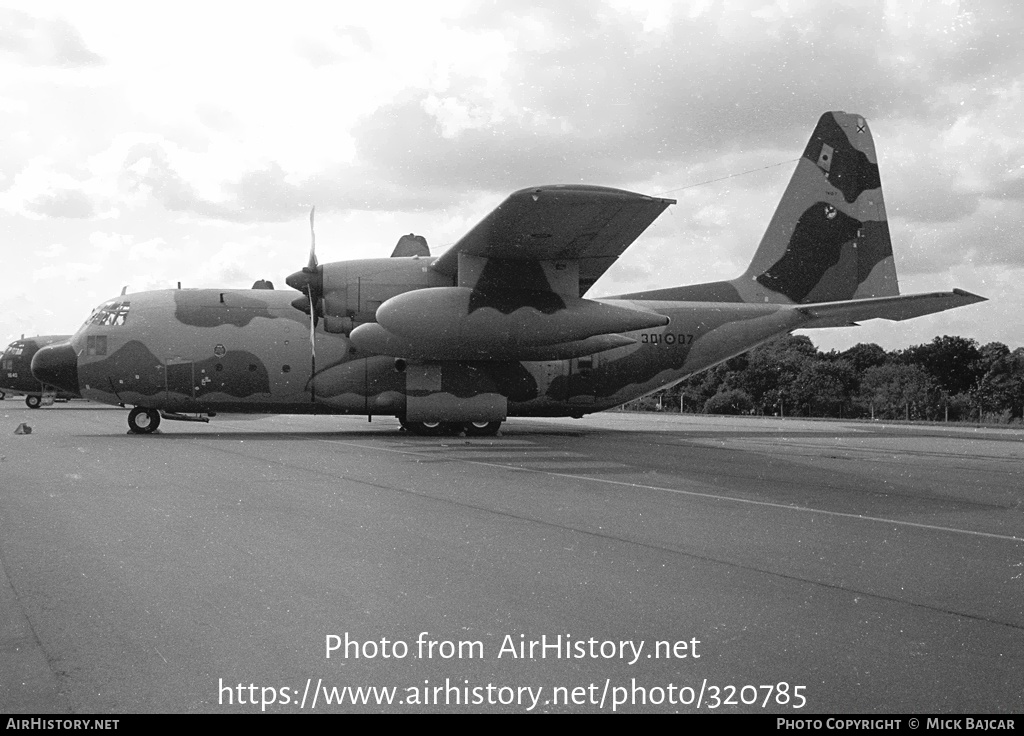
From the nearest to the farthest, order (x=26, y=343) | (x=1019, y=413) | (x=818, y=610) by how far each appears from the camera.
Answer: (x=818, y=610), (x=26, y=343), (x=1019, y=413)

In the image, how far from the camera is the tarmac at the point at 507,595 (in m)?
3.62

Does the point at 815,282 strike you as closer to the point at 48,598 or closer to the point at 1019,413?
the point at 48,598

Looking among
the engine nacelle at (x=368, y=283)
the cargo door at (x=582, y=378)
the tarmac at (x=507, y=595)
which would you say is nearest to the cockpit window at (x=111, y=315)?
the engine nacelle at (x=368, y=283)

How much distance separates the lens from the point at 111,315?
71.1ft

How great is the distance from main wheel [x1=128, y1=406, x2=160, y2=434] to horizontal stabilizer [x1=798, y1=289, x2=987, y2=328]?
16.2m

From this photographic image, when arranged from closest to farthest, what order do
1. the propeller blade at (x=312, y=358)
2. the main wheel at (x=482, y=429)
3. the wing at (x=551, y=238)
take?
the wing at (x=551, y=238)
the propeller blade at (x=312, y=358)
the main wheel at (x=482, y=429)

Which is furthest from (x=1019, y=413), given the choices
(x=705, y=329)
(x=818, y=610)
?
(x=818, y=610)

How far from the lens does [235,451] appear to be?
16000 mm

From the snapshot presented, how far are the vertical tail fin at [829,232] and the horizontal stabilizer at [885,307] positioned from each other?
56.7 inches

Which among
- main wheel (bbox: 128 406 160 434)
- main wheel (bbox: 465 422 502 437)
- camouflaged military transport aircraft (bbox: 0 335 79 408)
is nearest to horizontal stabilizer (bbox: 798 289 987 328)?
main wheel (bbox: 465 422 502 437)

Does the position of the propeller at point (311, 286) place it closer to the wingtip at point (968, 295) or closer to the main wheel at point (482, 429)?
the main wheel at point (482, 429)

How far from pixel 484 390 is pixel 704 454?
6381 millimetres

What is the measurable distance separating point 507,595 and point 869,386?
177 ft

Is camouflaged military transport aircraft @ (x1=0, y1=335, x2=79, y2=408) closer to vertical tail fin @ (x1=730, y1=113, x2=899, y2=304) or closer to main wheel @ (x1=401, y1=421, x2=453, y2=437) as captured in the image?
main wheel @ (x1=401, y1=421, x2=453, y2=437)
